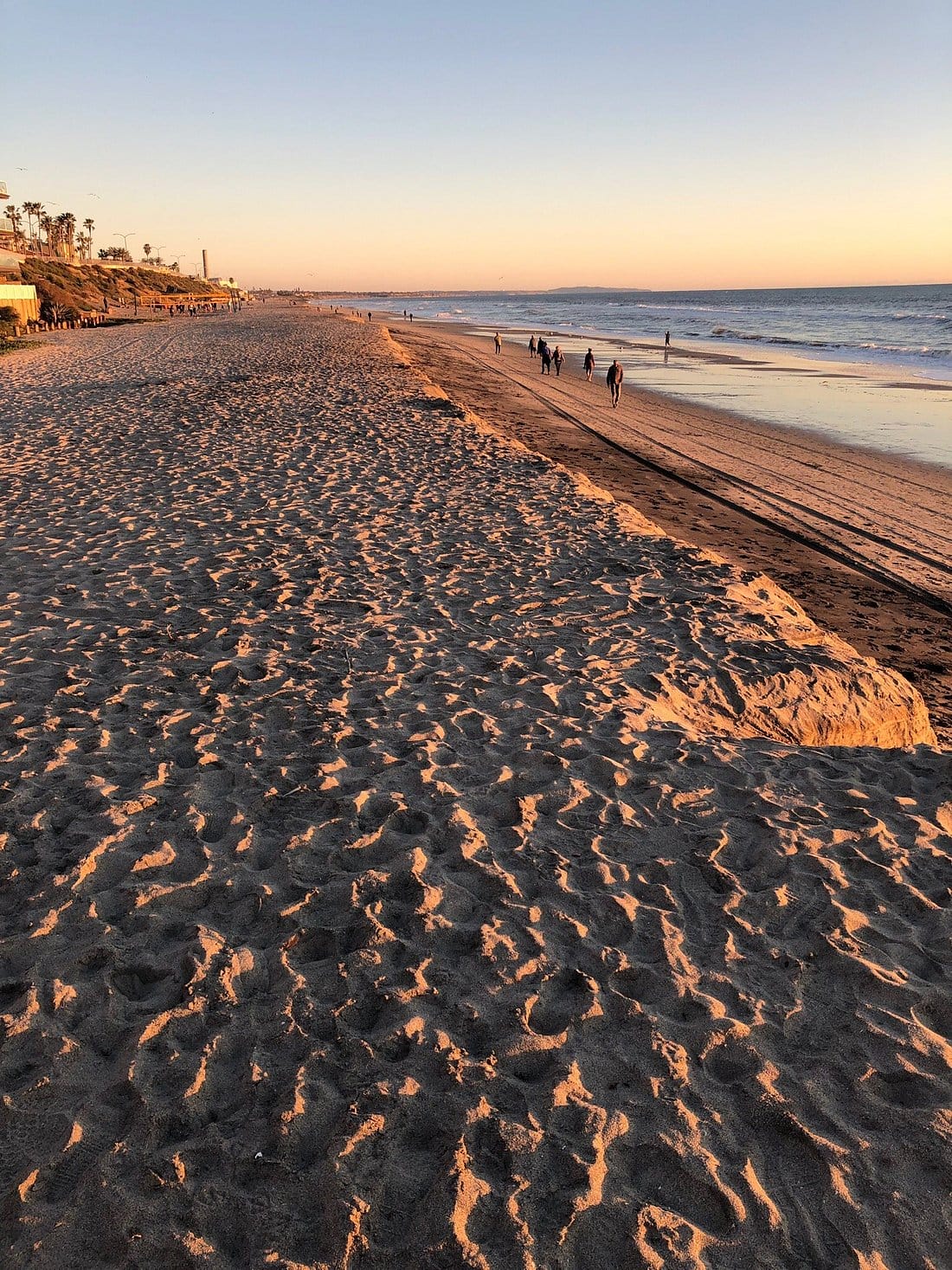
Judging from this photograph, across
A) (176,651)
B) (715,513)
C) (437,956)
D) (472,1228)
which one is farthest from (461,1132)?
(715,513)

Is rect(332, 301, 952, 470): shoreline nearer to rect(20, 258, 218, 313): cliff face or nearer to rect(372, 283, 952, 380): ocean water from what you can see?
rect(372, 283, 952, 380): ocean water

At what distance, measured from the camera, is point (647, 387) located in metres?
31.3

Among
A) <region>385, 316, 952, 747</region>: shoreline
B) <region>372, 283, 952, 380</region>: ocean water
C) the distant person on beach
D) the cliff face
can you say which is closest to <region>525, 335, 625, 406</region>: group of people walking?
the distant person on beach

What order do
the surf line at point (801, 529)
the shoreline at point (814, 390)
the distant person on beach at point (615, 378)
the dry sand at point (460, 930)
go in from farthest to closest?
the distant person on beach at point (615, 378) → the shoreline at point (814, 390) → the surf line at point (801, 529) → the dry sand at point (460, 930)

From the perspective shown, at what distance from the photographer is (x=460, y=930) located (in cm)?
394

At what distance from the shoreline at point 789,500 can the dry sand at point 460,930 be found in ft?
5.91

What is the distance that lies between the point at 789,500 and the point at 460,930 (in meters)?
13.3

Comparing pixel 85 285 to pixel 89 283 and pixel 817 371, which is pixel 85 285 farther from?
pixel 817 371

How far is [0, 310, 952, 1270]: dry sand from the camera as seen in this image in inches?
109

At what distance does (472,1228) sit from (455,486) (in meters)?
10.9

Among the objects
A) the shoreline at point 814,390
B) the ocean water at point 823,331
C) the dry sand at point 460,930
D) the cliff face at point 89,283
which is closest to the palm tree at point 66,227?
the cliff face at point 89,283

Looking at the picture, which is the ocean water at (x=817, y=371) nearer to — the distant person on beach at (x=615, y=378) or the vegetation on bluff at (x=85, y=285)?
the distant person on beach at (x=615, y=378)

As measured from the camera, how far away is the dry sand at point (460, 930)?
276 cm

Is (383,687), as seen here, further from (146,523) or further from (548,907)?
(146,523)
